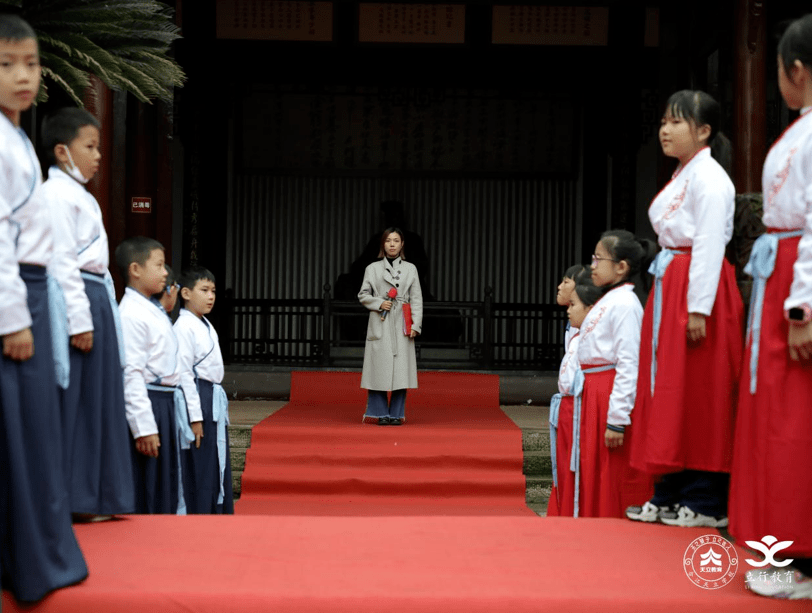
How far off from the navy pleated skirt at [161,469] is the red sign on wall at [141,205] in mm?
3553

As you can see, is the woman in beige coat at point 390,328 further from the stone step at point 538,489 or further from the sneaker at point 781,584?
the sneaker at point 781,584

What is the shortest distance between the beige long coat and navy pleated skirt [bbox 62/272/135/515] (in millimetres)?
3746

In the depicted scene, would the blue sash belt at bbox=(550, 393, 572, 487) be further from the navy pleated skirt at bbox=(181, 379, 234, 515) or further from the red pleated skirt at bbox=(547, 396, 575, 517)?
the navy pleated skirt at bbox=(181, 379, 234, 515)

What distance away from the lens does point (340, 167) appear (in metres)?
9.74

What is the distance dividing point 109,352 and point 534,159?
7.73 metres

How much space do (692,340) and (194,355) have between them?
2.54 metres

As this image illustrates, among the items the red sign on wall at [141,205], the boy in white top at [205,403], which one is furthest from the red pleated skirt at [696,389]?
the red sign on wall at [141,205]

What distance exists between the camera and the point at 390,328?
20.5 ft

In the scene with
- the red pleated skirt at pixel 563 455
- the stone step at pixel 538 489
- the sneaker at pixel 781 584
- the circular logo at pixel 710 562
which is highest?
the sneaker at pixel 781 584

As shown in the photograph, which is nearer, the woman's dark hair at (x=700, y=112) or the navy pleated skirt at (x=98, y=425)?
the navy pleated skirt at (x=98, y=425)

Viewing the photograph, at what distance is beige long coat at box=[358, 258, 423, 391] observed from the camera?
244 inches

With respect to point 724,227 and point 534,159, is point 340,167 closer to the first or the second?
point 534,159

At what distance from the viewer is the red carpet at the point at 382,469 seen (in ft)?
18.1

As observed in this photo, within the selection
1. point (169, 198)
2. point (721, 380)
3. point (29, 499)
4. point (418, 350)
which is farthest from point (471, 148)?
point (29, 499)
